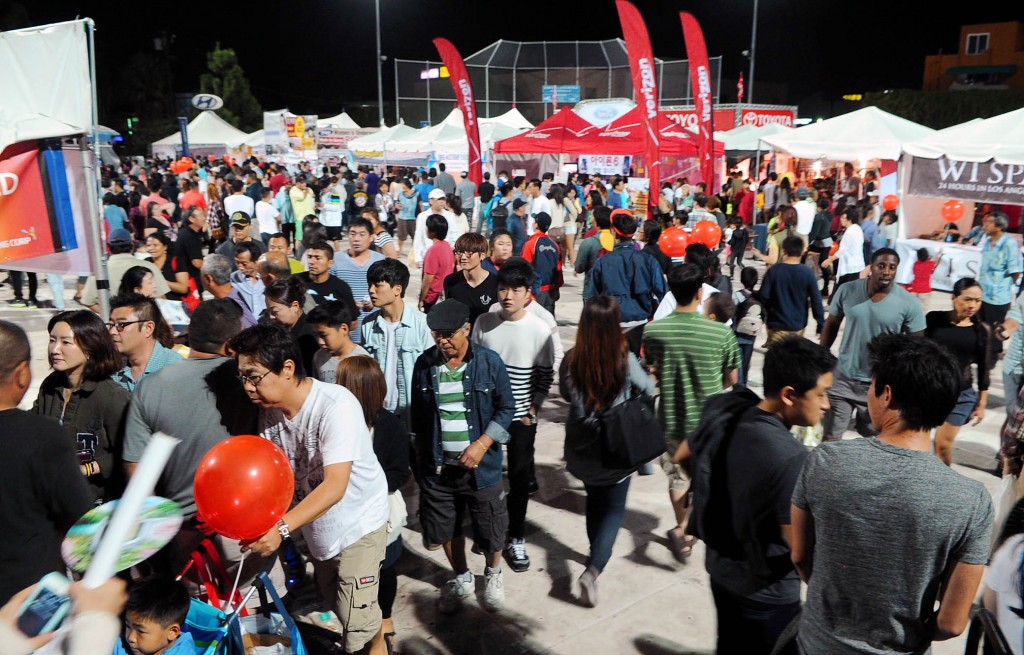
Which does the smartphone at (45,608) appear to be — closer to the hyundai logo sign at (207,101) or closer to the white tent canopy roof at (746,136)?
the white tent canopy roof at (746,136)

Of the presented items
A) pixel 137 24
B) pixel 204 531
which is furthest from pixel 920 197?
pixel 137 24

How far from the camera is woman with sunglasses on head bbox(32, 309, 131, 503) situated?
336 cm

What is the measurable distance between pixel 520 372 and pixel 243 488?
2.24m

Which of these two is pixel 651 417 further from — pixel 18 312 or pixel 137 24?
pixel 137 24

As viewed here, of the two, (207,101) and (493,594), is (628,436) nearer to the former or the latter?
(493,594)

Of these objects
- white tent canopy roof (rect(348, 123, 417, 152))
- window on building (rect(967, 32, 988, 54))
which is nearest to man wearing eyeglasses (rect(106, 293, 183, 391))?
white tent canopy roof (rect(348, 123, 417, 152))

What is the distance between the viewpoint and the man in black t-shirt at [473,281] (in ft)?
18.6

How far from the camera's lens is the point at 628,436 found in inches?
152

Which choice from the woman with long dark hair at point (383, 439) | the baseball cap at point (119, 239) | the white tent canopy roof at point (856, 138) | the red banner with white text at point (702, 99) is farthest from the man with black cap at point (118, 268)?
the white tent canopy roof at point (856, 138)

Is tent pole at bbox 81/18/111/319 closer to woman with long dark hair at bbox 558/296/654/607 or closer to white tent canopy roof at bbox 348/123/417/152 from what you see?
woman with long dark hair at bbox 558/296/654/607

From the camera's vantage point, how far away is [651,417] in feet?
13.0

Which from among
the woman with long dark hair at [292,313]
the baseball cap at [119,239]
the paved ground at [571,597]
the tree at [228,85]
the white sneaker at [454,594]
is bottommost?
the paved ground at [571,597]

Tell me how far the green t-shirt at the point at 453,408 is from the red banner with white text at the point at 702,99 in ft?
31.1

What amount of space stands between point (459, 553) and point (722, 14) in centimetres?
7256
